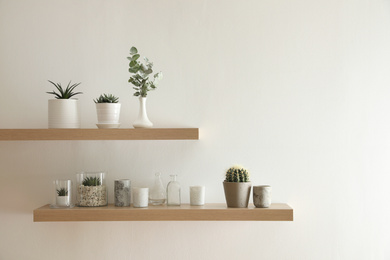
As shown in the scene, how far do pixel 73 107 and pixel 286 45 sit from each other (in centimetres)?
89

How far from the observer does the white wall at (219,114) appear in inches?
72.1

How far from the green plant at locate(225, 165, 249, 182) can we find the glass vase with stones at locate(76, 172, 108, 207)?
483mm

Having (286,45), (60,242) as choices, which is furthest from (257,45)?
(60,242)

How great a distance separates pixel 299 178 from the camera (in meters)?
1.84

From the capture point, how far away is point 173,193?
176cm

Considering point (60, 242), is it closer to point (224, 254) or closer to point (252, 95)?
point (224, 254)

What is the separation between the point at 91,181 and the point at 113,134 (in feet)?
0.70

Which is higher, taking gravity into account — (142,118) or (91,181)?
(142,118)

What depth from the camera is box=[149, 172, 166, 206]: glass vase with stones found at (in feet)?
5.84

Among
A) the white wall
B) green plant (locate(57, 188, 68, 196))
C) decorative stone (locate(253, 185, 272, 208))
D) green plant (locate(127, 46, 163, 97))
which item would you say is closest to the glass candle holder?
green plant (locate(57, 188, 68, 196))

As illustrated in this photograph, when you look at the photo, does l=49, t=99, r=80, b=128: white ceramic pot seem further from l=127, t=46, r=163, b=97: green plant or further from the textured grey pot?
the textured grey pot

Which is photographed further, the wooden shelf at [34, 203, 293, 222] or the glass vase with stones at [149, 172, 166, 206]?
the glass vase with stones at [149, 172, 166, 206]

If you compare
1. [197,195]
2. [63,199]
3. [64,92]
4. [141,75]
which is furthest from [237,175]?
[64,92]

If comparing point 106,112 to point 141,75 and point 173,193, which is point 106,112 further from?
point 173,193
